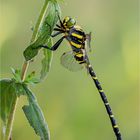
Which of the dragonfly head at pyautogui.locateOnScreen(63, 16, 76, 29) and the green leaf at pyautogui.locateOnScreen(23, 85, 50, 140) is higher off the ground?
the dragonfly head at pyautogui.locateOnScreen(63, 16, 76, 29)

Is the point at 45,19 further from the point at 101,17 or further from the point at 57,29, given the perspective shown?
the point at 101,17

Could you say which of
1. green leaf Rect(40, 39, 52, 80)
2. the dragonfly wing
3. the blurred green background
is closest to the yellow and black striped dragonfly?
the dragonfly wing

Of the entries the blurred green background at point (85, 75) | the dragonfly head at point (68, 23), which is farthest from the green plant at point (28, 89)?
the blurred green background at point (85, 75)

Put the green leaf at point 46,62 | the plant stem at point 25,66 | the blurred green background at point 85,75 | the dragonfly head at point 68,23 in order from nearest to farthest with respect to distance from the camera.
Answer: the plant stem at point 25,66 → the green leaf at point 46,62 → the dragonfly head at point 68,23 → the blurred green background at point 85,75

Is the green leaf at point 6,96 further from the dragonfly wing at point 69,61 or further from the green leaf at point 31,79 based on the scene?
the dragonfly wing at point 69,61

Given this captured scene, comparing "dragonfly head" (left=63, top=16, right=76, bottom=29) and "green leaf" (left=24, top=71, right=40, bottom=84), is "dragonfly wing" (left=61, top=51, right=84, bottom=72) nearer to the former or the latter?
"dragonfly head" (left=63, top=16, right=76, bottom=29)

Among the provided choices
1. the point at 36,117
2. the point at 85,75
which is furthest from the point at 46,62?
the point at 85,75

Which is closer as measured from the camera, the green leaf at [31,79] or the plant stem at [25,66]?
the plant stem at [25,66]
